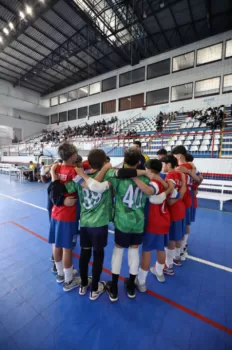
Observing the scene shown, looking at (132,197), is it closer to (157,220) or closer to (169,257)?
(157,220)

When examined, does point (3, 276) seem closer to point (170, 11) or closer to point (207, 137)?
point (207, 137)

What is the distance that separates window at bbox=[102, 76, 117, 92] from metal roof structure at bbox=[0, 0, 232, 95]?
120cm

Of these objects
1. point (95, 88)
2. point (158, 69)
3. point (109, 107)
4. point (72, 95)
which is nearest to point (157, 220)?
point (158, 69)

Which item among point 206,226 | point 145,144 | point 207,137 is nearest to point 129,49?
point 145,144

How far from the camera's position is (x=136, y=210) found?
1.77 meters

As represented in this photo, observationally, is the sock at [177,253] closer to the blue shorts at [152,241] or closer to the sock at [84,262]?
the blue shorts at [152,241]

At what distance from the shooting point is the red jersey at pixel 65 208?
1.84m

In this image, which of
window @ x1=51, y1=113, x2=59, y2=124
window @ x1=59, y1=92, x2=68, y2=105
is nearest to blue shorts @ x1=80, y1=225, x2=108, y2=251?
window @ x1=59, y1=92, x2=68, y2=105

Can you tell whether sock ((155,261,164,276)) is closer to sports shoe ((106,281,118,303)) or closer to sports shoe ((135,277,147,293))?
sports shoe ((135,277,147,293))

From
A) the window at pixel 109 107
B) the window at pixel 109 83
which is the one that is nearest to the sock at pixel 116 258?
the window at pixel 109 107

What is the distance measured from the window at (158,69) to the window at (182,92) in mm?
1873

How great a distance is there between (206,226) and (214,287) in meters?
2.14

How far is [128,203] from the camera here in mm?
1747

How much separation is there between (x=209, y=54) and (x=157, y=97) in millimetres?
4913
